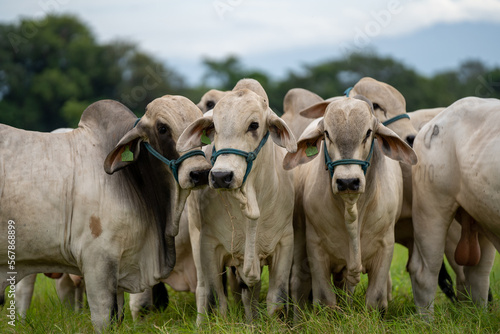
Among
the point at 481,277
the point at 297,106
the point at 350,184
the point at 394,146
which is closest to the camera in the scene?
the point at 350,184

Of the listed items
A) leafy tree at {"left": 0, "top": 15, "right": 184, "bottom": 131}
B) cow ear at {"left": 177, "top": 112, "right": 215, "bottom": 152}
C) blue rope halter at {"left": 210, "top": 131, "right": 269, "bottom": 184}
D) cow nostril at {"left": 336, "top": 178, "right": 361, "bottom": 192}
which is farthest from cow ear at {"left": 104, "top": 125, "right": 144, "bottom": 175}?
leafy tree at {"left": 0, "top": 15, "right": 184, "bottom": 131}

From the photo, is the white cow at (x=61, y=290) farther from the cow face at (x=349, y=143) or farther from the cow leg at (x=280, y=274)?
the cow face at (x=349, y=143)

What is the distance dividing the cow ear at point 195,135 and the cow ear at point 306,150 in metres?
0.62

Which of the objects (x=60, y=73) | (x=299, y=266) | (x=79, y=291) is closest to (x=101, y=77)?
(x=60, y=73)

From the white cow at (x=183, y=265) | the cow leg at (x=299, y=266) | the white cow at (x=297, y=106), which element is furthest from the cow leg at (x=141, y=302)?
the white cow at (x=297, y=106)

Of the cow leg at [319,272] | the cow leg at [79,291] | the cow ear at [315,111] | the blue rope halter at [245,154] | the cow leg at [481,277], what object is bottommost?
the cow leg at [79,291]

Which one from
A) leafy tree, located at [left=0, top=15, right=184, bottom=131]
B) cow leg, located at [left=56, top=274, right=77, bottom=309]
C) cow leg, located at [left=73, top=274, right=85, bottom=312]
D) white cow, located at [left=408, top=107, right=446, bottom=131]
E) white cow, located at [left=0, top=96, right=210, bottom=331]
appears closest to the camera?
white cow, located at [left=0, top=96, right=210, bottom=331]

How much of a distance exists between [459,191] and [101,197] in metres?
2.59

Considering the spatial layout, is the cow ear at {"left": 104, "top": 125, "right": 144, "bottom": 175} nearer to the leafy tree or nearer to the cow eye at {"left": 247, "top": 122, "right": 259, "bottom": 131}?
the cow eye at {"left": 247, "top": 122, "right": 259, "bottom": 131}

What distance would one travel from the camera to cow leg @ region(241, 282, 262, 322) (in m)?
5.09

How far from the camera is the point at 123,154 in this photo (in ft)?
15.3

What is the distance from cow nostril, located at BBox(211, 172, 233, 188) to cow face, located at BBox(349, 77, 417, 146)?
212 centimetres

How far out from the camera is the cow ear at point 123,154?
462 cm

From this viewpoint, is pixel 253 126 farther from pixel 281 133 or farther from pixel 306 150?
pixel 306 150
